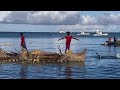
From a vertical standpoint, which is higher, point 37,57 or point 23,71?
point 37,57

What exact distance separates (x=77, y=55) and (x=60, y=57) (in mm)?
1452

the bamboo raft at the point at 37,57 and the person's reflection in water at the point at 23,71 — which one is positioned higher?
the bamboo raft at the point at 37,57

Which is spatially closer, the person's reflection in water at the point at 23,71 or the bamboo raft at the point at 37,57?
the person's reflection in water at the point at 23,71

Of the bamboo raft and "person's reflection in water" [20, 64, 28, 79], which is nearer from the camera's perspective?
"person's reflection in water" [20, 64, 28, 79]

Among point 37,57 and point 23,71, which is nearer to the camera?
point 23,71

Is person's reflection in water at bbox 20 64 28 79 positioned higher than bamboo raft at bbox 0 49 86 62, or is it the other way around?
bamboo raft at bbox 0 49 86 62
